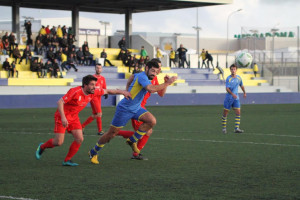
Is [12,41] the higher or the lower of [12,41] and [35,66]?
the higher

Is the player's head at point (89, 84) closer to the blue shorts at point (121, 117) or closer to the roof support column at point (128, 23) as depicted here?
the blue shorts at point (121, 117)

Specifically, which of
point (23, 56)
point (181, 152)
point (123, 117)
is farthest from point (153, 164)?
point (23, 56)

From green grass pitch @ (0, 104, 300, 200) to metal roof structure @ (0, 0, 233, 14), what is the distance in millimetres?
27193

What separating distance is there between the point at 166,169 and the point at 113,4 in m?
35.5

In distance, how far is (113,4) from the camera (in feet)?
145

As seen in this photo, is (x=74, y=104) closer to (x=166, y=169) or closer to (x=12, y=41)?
(x=166, y=169)

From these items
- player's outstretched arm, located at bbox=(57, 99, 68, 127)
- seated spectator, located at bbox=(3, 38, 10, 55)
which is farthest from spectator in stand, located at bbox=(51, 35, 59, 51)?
player's outstretched arm, located at bbox=(57, 99, 68, 127)

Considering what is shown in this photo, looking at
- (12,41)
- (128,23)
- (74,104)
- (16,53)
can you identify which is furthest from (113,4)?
(74,104)

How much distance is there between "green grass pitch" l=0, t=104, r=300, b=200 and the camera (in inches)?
299

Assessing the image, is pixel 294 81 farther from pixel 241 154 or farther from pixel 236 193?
pixel 236 193

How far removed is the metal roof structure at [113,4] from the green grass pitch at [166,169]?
27193mm

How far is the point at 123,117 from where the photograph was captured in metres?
10.4

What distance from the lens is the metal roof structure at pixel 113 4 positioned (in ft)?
138

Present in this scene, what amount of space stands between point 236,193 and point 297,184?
3.66ft
